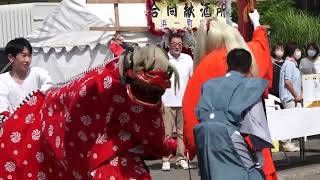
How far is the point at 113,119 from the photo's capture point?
5.33 metres

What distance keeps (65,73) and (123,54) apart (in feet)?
25.5

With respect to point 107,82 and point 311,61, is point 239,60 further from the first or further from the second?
point 311,61

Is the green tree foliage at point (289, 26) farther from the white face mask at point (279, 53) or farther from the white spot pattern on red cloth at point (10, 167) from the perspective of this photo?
the white spot pattern on red cloth at point (10, 167)

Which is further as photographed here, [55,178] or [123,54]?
[55,178]

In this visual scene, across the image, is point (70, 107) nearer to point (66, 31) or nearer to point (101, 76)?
point (101, 76)

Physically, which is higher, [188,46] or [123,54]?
[123,54]

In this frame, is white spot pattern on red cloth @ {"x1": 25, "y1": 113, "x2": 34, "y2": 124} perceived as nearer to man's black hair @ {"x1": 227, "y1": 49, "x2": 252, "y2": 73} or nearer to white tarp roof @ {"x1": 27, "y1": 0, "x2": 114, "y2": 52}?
man's black hair @ {"x1": 227, "y1": 49, "x2": 252, "y2": 73}

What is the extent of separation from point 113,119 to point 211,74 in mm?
1086

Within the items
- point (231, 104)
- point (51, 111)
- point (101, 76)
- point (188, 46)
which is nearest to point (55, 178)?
point (51, 111)

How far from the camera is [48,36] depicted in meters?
13.3

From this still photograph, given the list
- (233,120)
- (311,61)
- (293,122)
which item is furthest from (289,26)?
(233,120)

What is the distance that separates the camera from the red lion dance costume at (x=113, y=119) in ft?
16.9

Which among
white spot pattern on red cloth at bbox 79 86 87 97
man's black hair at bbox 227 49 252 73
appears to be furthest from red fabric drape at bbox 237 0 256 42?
white spot pattern on red cloth at bbox 79 86 87 97

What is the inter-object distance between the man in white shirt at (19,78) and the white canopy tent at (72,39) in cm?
542
